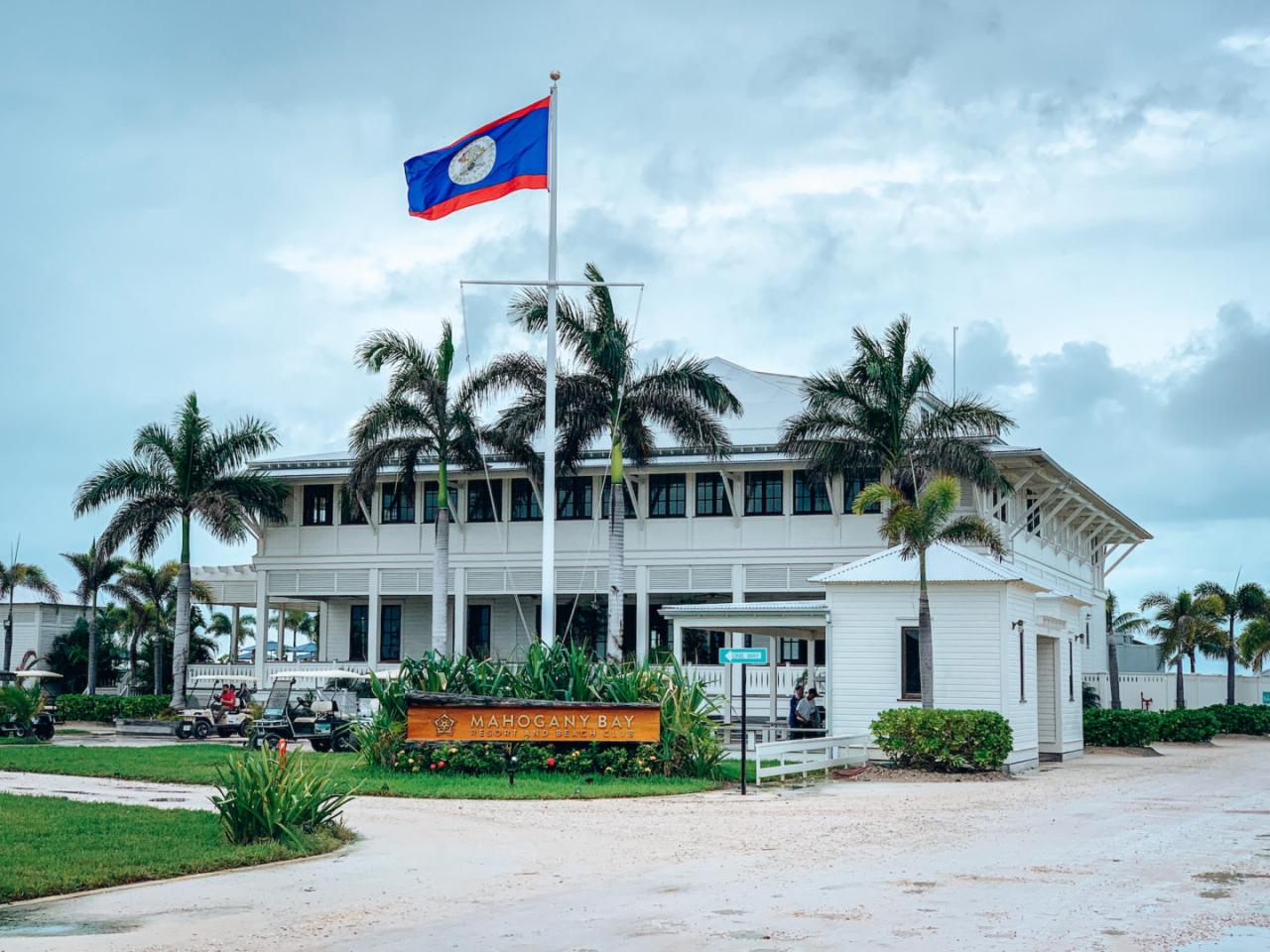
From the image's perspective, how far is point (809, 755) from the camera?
26.7m

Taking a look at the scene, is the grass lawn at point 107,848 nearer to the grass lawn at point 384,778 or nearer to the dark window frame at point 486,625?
the grass lawn at point 384,778

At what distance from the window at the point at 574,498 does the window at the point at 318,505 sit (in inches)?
289

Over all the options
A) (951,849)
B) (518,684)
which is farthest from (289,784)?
(518,684)

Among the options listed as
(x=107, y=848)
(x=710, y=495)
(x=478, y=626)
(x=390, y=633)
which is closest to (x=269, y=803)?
(x=107, y=848)

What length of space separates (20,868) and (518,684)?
11.1 meters

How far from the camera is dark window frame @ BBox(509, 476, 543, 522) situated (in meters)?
43.1

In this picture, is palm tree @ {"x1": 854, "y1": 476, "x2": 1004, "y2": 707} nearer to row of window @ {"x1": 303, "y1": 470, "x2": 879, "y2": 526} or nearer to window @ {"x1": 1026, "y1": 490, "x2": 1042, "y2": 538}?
row of window @ {"x1": 303, "y1": 470, "x2": 879, "y2": 526}

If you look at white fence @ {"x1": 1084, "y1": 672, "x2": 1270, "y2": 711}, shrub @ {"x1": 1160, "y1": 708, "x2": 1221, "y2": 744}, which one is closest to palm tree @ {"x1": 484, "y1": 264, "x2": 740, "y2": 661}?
shrub @ {"x1": 1160, "y1": 708, "x2": 1221, "y2": 744}

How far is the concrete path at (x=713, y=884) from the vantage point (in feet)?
31.0

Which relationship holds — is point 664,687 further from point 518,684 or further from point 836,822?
point 836,822

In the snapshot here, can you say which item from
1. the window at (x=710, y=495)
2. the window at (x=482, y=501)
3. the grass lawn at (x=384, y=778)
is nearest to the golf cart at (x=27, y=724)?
the grass lawn at (x=384, y=778)

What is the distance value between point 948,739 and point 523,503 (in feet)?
67.7

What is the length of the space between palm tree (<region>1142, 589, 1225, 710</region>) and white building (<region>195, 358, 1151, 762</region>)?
3.02 metres

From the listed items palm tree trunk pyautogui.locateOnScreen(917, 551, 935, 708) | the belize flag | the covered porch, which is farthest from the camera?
the covered porch
